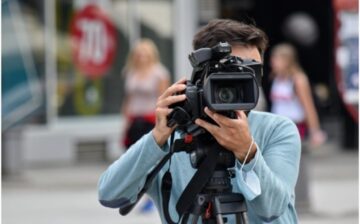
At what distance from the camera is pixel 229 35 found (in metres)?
2.79

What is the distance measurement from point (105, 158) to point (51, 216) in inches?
177

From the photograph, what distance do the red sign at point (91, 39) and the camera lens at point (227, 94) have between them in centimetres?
1063

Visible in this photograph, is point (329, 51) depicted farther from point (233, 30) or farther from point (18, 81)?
point (233, 30)

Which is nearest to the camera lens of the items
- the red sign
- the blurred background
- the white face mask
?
the white face mask

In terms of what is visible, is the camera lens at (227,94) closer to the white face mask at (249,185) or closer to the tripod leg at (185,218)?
the white face mask at (249,185)

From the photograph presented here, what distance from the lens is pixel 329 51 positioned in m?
18.0

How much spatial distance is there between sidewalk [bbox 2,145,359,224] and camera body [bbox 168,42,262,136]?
599cm

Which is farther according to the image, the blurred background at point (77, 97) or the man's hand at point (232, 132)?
the blurred background at point (77, 97)

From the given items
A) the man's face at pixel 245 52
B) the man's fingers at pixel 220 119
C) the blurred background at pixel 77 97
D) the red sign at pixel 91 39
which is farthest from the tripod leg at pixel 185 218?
the red sign at pixel 91 39

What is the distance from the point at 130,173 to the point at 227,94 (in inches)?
15.8

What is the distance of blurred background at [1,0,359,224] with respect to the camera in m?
10.6

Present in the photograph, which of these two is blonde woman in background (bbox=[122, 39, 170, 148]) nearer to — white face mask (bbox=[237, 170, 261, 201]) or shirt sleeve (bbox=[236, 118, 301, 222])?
shirt sleeve (bbox=[236, 118, 301, 222])

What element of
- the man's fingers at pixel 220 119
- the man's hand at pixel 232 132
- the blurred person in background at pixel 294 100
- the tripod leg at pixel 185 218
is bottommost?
the blurred person in background at pixel 294 100

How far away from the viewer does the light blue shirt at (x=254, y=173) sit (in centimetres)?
259
